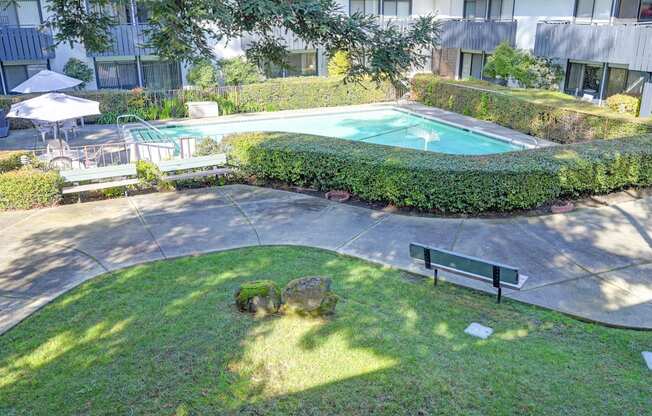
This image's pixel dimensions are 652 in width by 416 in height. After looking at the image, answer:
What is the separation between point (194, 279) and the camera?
8531 mm

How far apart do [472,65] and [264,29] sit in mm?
25763

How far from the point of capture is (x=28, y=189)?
12.0m

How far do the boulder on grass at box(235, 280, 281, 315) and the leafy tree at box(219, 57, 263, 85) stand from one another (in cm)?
1985

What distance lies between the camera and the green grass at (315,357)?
544 centimetres

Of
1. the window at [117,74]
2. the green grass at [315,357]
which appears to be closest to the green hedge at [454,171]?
the green grass at [315,357]

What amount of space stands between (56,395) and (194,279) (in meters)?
3.14

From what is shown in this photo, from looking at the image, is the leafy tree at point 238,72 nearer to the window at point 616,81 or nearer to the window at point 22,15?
the window at point 22,15

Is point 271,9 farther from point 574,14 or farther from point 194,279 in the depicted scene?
point 574,14

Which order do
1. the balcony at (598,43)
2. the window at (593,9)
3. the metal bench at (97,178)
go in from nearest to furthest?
the metal bench at (97,178), the balcony at (598,43), the window at (593,9)

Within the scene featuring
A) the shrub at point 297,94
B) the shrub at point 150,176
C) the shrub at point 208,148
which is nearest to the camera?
the shrub at point 150,176

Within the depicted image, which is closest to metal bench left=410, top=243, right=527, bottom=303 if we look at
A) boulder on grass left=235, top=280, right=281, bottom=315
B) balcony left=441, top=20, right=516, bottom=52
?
boulder on grass left=235, top=280, right=281, bottom=315

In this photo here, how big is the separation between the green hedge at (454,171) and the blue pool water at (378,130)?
662cm

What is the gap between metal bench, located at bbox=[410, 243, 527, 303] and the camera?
756 centimetres

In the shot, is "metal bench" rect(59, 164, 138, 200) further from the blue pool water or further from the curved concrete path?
the blue pool water
